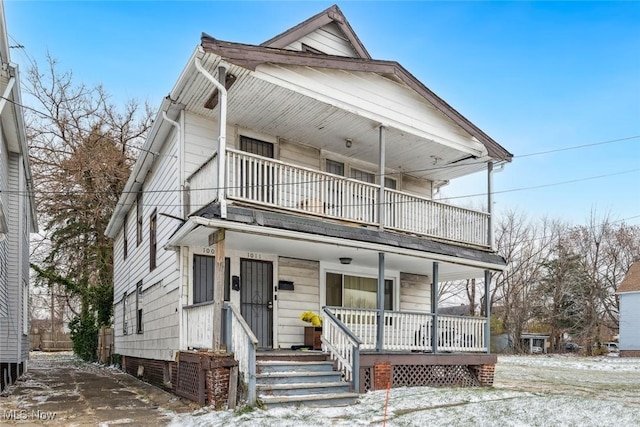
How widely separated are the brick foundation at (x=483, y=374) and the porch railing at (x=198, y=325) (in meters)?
6.63

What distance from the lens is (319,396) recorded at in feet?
30.6

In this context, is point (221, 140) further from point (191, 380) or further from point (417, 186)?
point (417, 186)

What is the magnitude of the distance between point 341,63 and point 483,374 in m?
7.85

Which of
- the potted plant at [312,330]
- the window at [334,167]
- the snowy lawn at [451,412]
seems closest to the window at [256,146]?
the window at [334,167]

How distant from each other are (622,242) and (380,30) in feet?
101

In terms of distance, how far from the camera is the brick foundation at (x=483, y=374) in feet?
43.0

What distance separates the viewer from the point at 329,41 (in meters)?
13.3

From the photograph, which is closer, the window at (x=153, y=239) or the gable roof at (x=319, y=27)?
the gable roof at (x=319, y=27)

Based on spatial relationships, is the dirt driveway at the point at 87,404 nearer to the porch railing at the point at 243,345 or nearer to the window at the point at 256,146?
the porch railing at the point at 243,345

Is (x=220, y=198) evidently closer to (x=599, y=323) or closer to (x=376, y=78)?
(x=376, y=78)

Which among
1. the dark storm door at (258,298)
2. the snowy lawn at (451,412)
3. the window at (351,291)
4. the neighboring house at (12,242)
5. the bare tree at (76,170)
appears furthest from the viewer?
the bare tree at (76,170)

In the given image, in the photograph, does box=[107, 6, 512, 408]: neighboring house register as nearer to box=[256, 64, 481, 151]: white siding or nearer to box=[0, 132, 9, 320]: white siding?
box=[256, 64, 481, 151]: white siding

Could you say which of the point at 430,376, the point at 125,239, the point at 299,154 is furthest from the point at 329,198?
the point at 125,239

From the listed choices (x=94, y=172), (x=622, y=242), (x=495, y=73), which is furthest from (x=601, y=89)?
(x=622, y=242)
